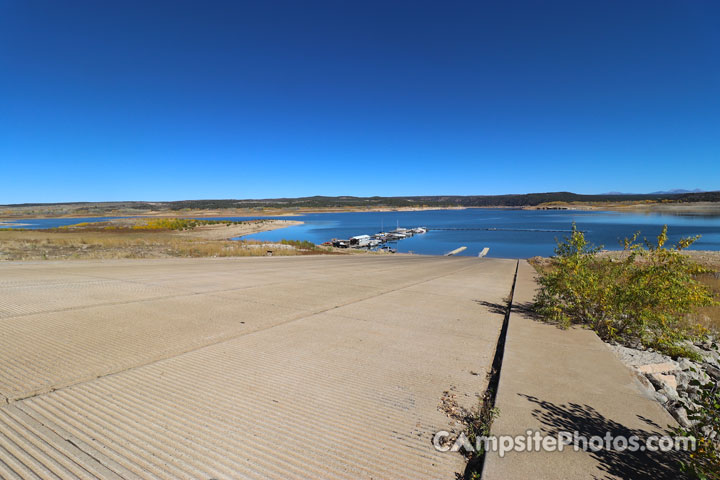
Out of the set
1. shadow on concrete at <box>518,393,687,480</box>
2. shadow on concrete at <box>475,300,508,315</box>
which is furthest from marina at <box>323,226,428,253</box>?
shadow on concrete at <box>518,393,687,480</box>

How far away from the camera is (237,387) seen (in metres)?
3.92

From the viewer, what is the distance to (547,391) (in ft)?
12.5

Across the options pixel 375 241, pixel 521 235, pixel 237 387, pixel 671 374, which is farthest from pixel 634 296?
pixel 521 235

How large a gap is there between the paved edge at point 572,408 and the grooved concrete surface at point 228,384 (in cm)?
45

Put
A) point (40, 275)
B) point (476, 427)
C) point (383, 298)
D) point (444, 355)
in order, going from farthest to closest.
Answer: point (40, 275)
point (383, 298)
point (444, 355)
point (476, 427)

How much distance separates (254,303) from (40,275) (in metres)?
8.01

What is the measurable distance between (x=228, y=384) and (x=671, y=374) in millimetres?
6262

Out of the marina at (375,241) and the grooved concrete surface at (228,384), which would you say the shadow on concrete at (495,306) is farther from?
the marina at (375,241)

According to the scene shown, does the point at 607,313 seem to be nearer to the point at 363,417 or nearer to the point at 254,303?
the point at 363,417

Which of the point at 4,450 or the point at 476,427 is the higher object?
the point at 4,450

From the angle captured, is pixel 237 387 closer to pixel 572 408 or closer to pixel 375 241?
pixel 572 408

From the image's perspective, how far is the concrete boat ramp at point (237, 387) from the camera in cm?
274

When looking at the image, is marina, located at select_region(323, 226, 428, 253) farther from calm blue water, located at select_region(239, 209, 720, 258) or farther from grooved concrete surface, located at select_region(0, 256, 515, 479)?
grooved concrete surface, located at select_region(0, 256, 515, 479)

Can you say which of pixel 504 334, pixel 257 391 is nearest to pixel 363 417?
pixel 257 391
